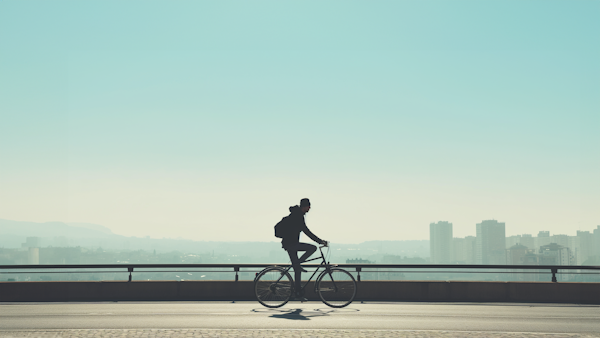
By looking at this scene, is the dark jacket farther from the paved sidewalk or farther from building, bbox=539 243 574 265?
building, bbox=539 243 574 265

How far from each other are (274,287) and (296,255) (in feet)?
2.85

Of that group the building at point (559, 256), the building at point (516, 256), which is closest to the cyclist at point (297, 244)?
the building at point (559, 256)

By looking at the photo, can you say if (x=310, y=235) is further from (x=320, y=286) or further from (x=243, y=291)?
(x=243, y=291)

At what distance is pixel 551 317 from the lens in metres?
10.9

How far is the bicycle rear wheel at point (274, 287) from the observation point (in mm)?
11648

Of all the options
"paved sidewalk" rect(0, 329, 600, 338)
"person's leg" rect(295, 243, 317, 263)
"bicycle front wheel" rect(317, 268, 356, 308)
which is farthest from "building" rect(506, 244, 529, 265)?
"paved sidewalk" rect(0, 329, 600, 338)

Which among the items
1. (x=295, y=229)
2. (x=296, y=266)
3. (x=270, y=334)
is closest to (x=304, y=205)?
(x=295, y=229)

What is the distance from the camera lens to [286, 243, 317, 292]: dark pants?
11500 mm

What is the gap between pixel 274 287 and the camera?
11.8 meters

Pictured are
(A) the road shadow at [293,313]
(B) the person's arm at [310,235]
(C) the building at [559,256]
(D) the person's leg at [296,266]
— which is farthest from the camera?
(C) the building at [559,256]

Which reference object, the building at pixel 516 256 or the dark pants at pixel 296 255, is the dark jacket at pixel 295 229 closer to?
the dark pants at pixel 296 255

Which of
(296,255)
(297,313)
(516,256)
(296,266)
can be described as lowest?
(516,256)

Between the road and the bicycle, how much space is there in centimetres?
27

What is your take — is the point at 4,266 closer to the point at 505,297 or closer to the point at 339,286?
the point at 339,286
